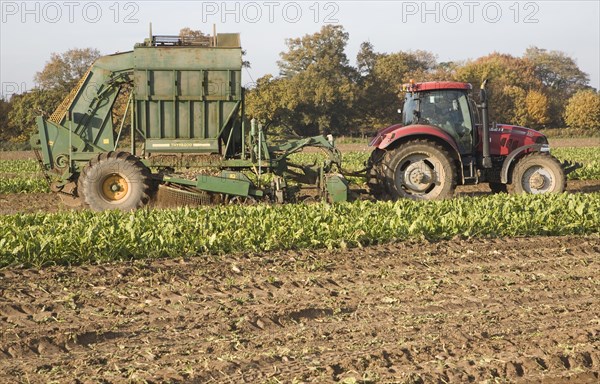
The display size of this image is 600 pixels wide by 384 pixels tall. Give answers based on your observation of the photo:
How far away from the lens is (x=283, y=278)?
771cm

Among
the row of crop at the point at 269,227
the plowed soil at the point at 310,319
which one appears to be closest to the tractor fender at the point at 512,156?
the row of crop at the point at 269,227

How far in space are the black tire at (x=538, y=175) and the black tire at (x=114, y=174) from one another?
6.33m

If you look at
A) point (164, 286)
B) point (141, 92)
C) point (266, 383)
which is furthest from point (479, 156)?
point (266, 383)

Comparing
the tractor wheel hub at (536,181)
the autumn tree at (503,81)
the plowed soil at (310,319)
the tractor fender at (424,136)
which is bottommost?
the plowed soil at (310,319)

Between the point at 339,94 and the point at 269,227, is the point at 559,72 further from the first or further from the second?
the point at 269,227

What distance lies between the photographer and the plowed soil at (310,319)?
5238 mm

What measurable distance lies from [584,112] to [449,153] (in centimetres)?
5118

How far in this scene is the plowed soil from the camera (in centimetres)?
524

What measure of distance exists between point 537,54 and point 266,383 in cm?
10126

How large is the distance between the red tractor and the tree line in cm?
2004

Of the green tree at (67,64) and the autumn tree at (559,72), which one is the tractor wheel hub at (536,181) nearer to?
the green tree at (67,64)

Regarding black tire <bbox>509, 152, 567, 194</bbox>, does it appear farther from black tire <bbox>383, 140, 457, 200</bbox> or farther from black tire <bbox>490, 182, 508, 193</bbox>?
black tire <bbox>383, 140, 457, 200</bbox>

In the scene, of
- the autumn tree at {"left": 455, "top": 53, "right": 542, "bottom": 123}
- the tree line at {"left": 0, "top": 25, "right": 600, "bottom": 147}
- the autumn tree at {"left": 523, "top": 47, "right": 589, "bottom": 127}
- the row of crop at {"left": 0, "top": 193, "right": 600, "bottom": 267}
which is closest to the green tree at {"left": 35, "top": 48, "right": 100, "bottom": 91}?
the tree line at {"left": 0, "top": 25, "right": 600, "bottom": 147}

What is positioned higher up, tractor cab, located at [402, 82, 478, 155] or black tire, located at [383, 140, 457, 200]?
tractor cab, located at [402, 82, 478, 155]
